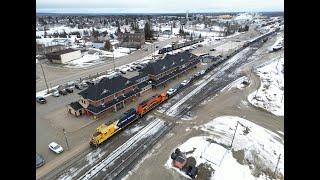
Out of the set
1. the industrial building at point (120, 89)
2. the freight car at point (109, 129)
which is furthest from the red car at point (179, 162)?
the industrial building at point (120, 89)

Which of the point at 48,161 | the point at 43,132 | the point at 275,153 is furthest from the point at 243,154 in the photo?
the point at 43,132

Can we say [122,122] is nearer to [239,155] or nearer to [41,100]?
[239,155]

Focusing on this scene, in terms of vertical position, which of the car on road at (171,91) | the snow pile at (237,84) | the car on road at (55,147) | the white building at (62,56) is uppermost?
the white building at (62,56)

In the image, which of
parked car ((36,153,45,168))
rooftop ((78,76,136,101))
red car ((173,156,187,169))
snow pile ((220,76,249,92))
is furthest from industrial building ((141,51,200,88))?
parked car ((36,153,45,168))

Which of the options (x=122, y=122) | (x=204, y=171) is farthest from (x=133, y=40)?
(x=204, y=171)

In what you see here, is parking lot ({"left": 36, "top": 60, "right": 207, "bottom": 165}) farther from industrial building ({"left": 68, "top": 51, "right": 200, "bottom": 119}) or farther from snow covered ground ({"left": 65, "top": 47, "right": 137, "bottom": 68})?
snow covered ground ({"left": 65, "top": 47, "right": 137, "bottom": 68})

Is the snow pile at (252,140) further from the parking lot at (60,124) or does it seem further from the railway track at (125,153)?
the parking lot at (60,124)
